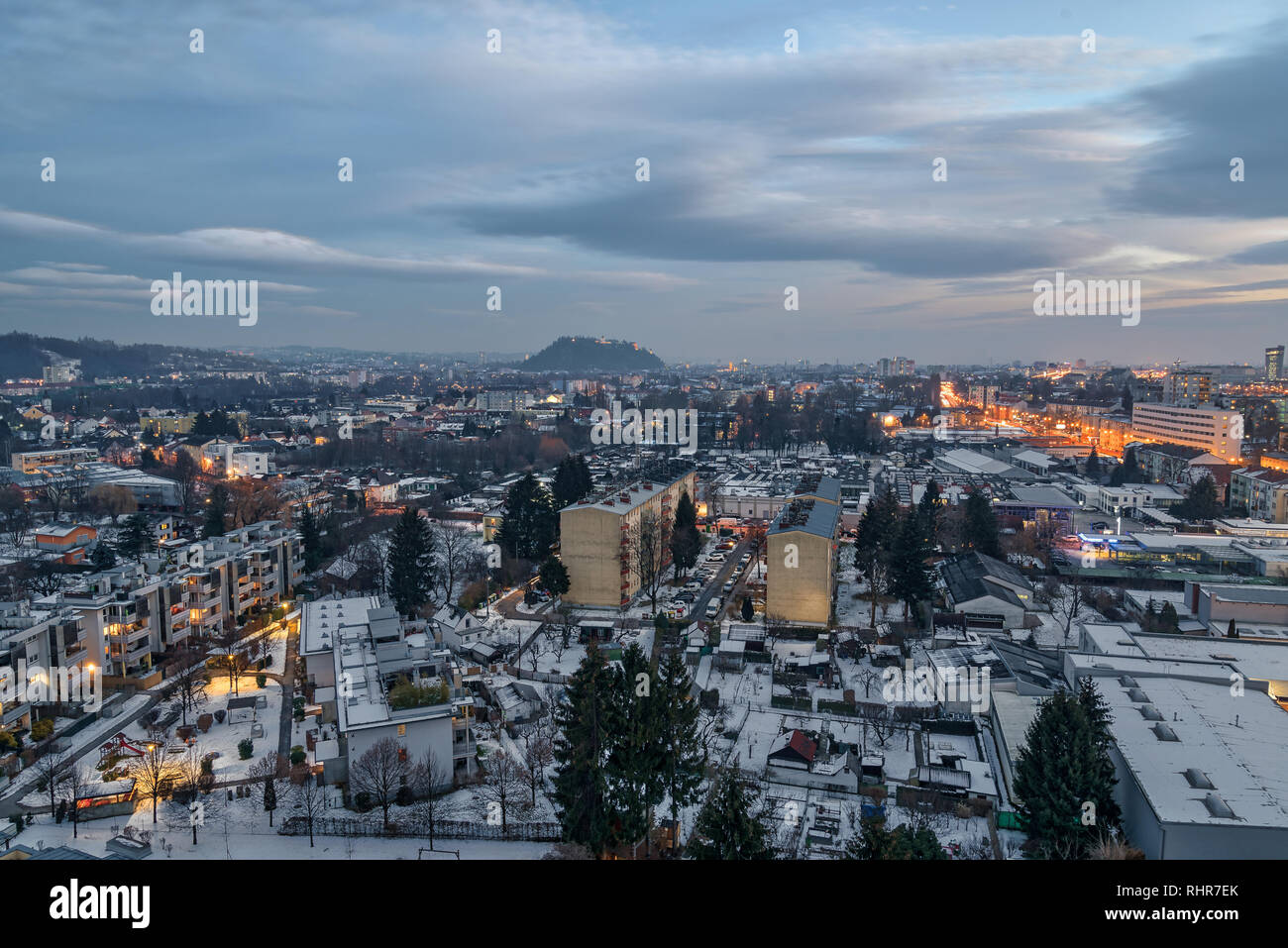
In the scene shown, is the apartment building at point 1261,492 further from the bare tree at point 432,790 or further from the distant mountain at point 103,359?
the distant mountain at point 103,359

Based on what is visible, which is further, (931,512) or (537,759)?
(931,512)

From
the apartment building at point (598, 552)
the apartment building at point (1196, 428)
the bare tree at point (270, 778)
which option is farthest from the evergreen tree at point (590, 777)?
the apartment building at point (1196, 428)

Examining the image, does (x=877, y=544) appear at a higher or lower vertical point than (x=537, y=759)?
higher

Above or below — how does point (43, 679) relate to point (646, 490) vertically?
below

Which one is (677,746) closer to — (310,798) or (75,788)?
(310,798)

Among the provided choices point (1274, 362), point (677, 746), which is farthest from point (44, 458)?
point (1274, 362)

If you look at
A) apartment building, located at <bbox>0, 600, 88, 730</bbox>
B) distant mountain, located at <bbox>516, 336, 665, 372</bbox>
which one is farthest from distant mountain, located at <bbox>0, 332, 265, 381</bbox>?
apartment building, located at <bbox>0, 600, 88, 730</bbox>
